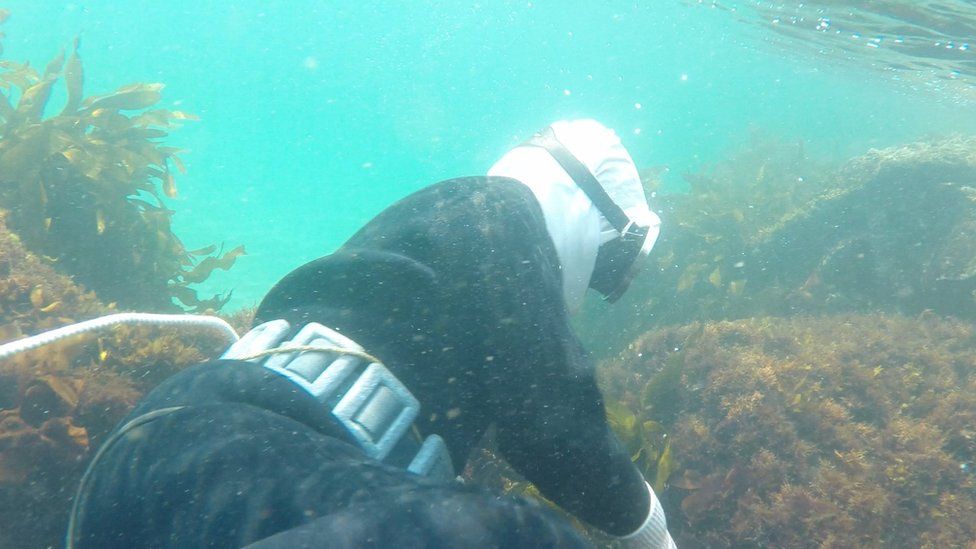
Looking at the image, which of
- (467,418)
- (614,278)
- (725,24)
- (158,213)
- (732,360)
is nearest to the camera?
(467,418)

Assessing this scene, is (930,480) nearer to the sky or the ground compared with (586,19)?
nearer to the ground

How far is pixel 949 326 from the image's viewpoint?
288 inches

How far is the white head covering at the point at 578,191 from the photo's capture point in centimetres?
239

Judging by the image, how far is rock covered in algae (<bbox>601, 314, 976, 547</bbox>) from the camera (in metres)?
3.59

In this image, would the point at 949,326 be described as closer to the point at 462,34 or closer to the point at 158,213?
the point at 158,213

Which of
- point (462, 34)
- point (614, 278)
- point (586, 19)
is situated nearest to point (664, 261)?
point (614, 278)

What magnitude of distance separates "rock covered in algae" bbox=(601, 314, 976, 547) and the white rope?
3.09m

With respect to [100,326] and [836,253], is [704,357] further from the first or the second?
[836,253]

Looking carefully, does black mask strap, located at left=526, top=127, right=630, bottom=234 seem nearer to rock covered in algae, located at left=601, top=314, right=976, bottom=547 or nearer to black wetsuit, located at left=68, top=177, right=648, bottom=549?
black wetsuit, located at left=68, top=177, right=648, bottom=549

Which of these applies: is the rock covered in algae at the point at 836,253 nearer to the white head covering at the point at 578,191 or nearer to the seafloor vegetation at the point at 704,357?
the seafloor vegetation at the point at 704,357

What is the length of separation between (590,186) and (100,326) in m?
2.05

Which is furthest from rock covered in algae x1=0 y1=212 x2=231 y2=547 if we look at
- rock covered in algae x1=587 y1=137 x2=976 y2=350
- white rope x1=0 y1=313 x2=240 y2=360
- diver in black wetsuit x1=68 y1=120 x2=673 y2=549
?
rock covered in algae x1=587 y1=137 x2=976 y2=350

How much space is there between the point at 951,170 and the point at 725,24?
2932 cm

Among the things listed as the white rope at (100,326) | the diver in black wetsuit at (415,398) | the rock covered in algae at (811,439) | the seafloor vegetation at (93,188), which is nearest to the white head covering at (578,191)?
the diver in black wetsuit at (415,398)
